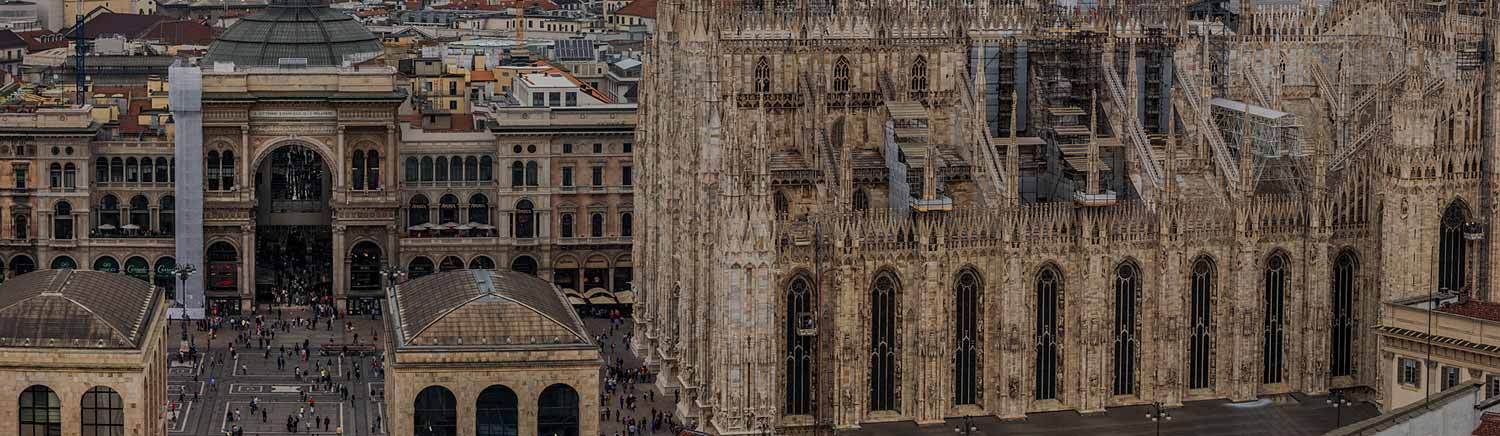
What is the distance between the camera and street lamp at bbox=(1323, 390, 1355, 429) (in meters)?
155

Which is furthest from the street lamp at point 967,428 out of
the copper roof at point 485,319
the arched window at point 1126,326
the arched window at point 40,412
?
the arched window at point 40,412

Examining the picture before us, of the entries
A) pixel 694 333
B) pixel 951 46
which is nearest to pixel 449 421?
pixel 694 333

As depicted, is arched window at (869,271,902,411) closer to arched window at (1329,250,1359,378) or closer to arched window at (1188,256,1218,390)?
arched window at (1188,256,1218,390)

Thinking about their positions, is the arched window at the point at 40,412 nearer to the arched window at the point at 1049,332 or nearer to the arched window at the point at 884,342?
the arched window at the point at 884,342

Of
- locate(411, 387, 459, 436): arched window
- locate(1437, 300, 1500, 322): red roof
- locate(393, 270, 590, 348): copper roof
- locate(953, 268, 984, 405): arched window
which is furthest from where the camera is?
locate(953, 268, 984, 405): arched window

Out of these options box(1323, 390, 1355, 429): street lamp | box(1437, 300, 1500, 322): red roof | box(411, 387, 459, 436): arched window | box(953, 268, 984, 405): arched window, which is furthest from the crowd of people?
box(1437, 300, 1500, 322): red roof

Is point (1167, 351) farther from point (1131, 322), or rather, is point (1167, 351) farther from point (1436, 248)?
point (1436, 248)

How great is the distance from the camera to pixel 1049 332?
6186 inches

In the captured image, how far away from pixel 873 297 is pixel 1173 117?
21267mm

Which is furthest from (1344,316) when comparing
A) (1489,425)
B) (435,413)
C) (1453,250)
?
(1489,425)

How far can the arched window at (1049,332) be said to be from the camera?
512 ft

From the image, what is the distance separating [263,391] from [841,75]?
4259 cm

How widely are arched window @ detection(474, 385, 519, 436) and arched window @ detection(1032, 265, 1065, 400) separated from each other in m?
26.9

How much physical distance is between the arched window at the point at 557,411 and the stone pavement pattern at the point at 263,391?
21061mm
